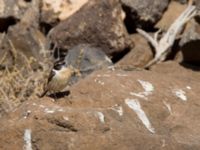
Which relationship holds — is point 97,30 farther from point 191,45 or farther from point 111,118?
point 111,118

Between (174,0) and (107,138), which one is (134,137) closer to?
(107,138)

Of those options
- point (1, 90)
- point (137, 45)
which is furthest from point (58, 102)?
point (137, 45)

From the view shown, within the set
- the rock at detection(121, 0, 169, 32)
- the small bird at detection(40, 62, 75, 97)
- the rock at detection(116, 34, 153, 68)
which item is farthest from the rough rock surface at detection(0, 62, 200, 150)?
the rock at detection(121, 0, 169, 32)

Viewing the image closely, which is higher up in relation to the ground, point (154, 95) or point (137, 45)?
point (154, 95)

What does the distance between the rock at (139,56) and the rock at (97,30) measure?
15 centimetres

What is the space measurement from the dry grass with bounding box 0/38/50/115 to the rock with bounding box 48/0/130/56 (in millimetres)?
449

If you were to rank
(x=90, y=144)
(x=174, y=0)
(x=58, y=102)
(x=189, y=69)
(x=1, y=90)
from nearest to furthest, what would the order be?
(x=90, y=144)
(x=58, y=102)
(x=1, y=90)
(x=189, y=69)
(x=174, y=0)

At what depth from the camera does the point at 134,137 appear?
6.03 meters

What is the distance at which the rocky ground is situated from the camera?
6.04 metres

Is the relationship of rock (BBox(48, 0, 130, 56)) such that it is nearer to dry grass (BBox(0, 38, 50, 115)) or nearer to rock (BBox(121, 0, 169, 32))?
rock (BBox(121, 0, 169, 32))

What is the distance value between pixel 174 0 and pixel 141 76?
11.7 feet

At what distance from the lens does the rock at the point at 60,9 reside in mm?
10125

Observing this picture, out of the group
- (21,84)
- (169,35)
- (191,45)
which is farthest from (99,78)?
(169,35)

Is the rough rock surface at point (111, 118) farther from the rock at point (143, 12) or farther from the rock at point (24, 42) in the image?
the rock at point (143, 12)
